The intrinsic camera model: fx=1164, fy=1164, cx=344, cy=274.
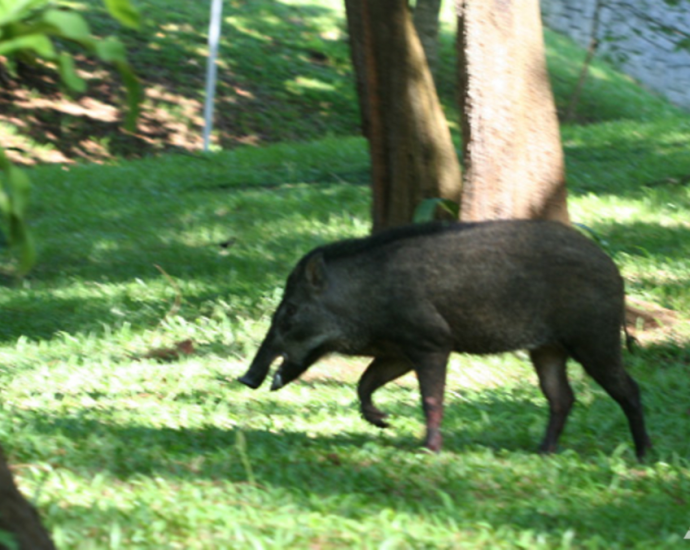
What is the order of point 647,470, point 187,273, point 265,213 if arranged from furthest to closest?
point 265,213
point 187,273
point 647,470

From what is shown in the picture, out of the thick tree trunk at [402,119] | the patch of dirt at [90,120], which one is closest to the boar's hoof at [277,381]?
the thick tree trunk at [402,119]

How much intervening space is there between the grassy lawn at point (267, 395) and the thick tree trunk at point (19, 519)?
1.22 ft

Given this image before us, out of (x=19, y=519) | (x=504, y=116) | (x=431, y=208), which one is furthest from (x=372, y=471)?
(x=504, y=116)

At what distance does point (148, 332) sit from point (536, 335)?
4.08m

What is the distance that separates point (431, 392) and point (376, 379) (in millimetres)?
553

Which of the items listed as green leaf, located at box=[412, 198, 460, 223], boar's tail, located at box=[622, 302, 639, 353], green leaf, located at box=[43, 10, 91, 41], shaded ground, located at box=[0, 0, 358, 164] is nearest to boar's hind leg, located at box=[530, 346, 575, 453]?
boar's tail, located at box=[622, 302, 639, 353]

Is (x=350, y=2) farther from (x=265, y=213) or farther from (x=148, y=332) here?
(x=148, y=332)

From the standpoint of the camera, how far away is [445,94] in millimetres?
22719

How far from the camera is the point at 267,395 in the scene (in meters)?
7.27

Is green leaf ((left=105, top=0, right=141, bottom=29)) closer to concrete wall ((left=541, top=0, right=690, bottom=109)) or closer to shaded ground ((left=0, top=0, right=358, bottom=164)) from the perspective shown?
shaded ground ((left=0, top=0, right=358, bottom=164))

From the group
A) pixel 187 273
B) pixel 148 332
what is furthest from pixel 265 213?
pixel 148 332

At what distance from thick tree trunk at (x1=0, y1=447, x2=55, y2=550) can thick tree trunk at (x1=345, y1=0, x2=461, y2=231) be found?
5.68m

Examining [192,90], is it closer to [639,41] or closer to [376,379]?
[639,41]

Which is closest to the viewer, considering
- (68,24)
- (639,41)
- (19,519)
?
(68,24)
